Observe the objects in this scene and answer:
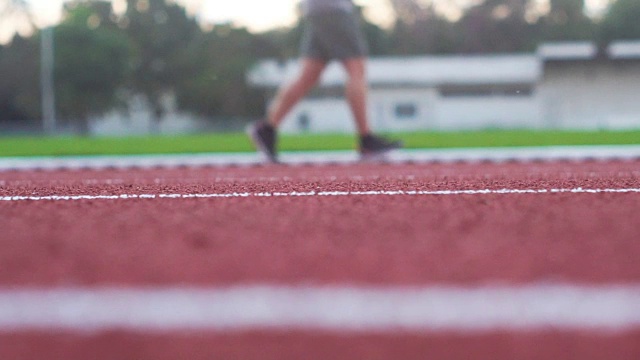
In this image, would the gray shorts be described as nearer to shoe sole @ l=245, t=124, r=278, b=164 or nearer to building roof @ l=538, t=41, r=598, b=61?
shoe sole @ l=245, t=124, r=278, b=164

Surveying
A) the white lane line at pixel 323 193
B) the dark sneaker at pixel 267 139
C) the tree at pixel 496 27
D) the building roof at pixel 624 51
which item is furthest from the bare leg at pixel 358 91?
the tree at pixel 496 27

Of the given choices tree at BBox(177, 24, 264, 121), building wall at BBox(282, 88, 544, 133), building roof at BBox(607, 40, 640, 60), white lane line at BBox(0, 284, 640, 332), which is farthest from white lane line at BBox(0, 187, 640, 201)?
tree at BBox(177, 24, 264, 121)

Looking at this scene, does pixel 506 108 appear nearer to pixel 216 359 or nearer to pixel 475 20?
pixel 475 20

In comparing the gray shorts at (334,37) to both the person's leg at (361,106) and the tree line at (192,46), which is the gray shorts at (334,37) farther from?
the tree line at (192,46)

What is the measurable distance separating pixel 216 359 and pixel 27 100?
42.2 metres

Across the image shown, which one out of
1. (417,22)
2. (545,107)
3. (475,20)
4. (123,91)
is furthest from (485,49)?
(123,91)

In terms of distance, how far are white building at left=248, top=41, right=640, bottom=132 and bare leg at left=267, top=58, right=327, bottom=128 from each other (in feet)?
96.9

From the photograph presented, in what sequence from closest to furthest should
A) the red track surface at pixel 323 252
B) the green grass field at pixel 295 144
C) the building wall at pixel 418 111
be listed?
the red track surface at pixel 323 252 → the green grass field at pixel 295 144 → the building wall at pixel 418 111

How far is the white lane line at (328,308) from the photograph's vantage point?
1.08 meters

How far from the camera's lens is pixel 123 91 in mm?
45219

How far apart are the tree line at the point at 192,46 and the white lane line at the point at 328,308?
131ft

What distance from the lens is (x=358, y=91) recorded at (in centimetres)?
561

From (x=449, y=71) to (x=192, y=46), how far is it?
56.1ft

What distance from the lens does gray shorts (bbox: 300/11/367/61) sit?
5.63 metres
